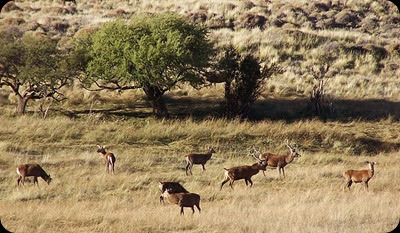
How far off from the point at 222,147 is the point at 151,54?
6.47 metres

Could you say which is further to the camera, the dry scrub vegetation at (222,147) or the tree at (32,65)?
the tree at (32,65)

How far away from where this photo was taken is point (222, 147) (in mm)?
24344

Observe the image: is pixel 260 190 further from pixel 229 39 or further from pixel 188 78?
pixel 229 39

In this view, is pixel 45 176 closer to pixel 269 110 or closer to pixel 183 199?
pixel 183 199

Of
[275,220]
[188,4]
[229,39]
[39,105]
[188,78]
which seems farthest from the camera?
[188,4]

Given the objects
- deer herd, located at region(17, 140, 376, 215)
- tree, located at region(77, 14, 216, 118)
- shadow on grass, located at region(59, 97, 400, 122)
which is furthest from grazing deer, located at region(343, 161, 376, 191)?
tree, located at region(77, 14, 216, 118)

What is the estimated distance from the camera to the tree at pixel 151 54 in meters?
27.9

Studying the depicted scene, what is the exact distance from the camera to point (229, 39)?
45531mm

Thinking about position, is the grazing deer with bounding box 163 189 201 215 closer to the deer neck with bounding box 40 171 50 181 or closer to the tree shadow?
the deer neck with bounding box 40 171 50 181

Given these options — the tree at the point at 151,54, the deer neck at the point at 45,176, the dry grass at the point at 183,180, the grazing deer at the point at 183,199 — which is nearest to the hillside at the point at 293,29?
the tree at the point at 151,54

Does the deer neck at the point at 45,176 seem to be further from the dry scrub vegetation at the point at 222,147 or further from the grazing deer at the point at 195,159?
the grazing deer at the point at 195,159

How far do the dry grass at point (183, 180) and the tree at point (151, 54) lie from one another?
7.21ft

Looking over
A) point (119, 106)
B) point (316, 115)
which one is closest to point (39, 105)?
point (119, 106)

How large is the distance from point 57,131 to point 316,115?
44.5 ft
